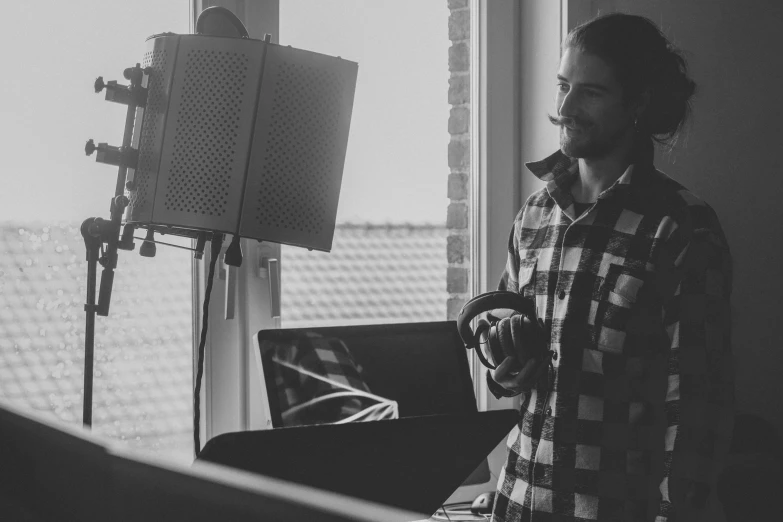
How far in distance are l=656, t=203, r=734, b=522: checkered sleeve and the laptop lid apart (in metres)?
0.47

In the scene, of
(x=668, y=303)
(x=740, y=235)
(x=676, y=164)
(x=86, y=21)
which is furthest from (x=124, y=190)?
(x=740, y=235)

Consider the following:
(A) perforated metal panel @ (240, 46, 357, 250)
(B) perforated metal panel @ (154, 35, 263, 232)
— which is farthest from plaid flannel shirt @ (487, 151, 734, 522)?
(B) perforated metal panel @ (154, 35, 263, 232)

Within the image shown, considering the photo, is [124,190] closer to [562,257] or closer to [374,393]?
[374,393]

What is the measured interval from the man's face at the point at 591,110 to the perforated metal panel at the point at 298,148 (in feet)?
1.40

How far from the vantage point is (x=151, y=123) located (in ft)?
3.91

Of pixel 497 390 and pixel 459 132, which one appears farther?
pixel 459 132

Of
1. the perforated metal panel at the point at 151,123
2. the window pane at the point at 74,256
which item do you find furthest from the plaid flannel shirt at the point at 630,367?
the window pane at the point at 74,256

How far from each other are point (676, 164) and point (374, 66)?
0.90 metres

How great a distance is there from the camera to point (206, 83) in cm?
117

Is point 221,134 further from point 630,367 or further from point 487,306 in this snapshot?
point 630,367

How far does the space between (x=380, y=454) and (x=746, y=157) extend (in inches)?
70.3

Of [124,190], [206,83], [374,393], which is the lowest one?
[374,393]

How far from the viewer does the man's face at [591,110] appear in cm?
140

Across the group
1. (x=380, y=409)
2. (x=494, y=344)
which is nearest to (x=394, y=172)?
(x=380, y=409)
